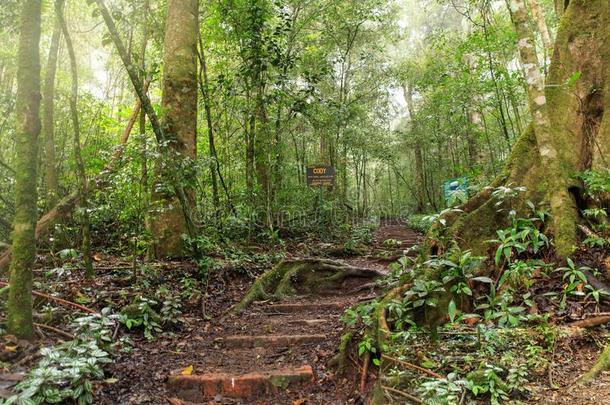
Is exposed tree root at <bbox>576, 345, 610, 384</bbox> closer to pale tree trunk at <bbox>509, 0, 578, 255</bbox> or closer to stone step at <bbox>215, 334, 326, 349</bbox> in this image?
pale tree trunk at <bbox>509, 0, 578, 255</bbox>

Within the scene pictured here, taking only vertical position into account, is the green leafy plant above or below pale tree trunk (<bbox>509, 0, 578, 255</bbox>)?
below

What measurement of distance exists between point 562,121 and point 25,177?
5.83 metres

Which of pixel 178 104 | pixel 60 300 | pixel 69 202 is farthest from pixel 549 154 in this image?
pixel 69 202

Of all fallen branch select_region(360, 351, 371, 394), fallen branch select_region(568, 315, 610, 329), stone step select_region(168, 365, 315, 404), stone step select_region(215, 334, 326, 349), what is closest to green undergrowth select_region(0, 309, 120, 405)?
stone step select_region(168, 365, 315, 404)

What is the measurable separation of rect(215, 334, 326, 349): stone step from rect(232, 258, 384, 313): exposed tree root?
6.21 feet

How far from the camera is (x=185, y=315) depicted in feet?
17.4

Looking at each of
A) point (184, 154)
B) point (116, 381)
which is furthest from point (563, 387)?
point (184, 154)

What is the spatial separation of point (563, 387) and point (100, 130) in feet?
38.8

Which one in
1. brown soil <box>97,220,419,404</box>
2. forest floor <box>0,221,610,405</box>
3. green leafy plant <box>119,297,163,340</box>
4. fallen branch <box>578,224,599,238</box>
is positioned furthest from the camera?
green leafy plant <box>119,297,163,340</box>

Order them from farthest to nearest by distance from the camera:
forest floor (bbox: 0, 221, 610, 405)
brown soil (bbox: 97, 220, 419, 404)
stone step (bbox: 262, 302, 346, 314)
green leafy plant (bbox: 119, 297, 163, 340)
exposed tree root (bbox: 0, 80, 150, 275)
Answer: stone step (bbox: 262, 302, 346, 314) → exposed tree root (bbox: 0, 80, 150, 275) → green leafy plant (bbox: 119, 297, 163, 340) → brown soil (bbox: 97, 220, 419, 404) → forest floor (bbox: 0, 221, 610, 405)

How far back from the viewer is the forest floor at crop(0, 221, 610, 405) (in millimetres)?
2959

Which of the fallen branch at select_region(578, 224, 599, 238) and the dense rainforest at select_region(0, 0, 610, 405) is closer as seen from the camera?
the dense rainforest at select_region(0, 0, 610, 405)

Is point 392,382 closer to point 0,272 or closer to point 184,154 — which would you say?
point 0,272

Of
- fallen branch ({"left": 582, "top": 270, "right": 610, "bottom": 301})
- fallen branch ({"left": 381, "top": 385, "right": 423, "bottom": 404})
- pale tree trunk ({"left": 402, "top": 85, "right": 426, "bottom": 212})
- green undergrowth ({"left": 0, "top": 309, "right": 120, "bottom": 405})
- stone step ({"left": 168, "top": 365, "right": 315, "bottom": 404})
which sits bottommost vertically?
stone step ({"left": 168, "top": 365, "right": 315, "bottom": 404})
